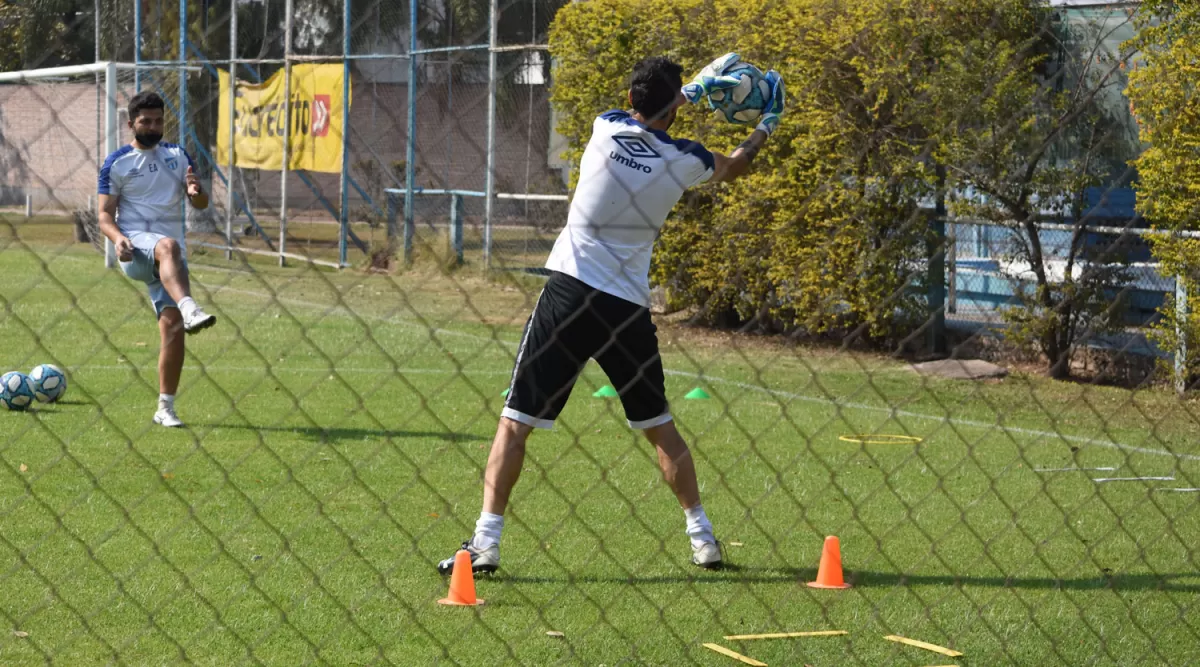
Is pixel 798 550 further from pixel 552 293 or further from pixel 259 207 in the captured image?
pixel 259 207

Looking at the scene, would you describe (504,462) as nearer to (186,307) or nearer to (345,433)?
(345,433)

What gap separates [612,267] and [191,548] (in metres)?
1.89

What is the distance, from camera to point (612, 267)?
4.98m

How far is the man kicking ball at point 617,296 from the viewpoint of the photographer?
16.2 feet

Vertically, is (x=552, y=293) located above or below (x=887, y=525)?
above

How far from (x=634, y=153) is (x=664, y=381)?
9.06 feet

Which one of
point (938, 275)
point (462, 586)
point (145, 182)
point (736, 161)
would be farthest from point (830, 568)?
point (938, 275)

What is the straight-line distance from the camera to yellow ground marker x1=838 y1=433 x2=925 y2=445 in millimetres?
7840

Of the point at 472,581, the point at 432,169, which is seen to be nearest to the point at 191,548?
the point at 472,581

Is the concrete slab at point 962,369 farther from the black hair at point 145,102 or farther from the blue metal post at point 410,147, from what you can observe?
the blue metal post at point 410,147

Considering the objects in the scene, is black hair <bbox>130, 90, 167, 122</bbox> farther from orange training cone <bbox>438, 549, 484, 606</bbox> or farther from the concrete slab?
the concrete slab

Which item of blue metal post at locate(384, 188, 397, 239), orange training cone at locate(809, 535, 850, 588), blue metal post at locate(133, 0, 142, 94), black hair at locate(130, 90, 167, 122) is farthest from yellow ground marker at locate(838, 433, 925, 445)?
blue metal post at locate(133, 0, 142, 94)

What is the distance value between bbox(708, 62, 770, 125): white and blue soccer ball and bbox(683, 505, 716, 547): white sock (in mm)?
1506

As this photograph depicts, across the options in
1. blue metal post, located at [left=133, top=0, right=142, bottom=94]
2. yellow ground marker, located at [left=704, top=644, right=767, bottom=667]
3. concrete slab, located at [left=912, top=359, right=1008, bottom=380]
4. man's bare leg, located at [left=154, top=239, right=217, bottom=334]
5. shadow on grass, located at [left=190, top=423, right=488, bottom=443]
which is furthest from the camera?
blue metal post, located at [left=133, top=0, right=142, bottom=94]
